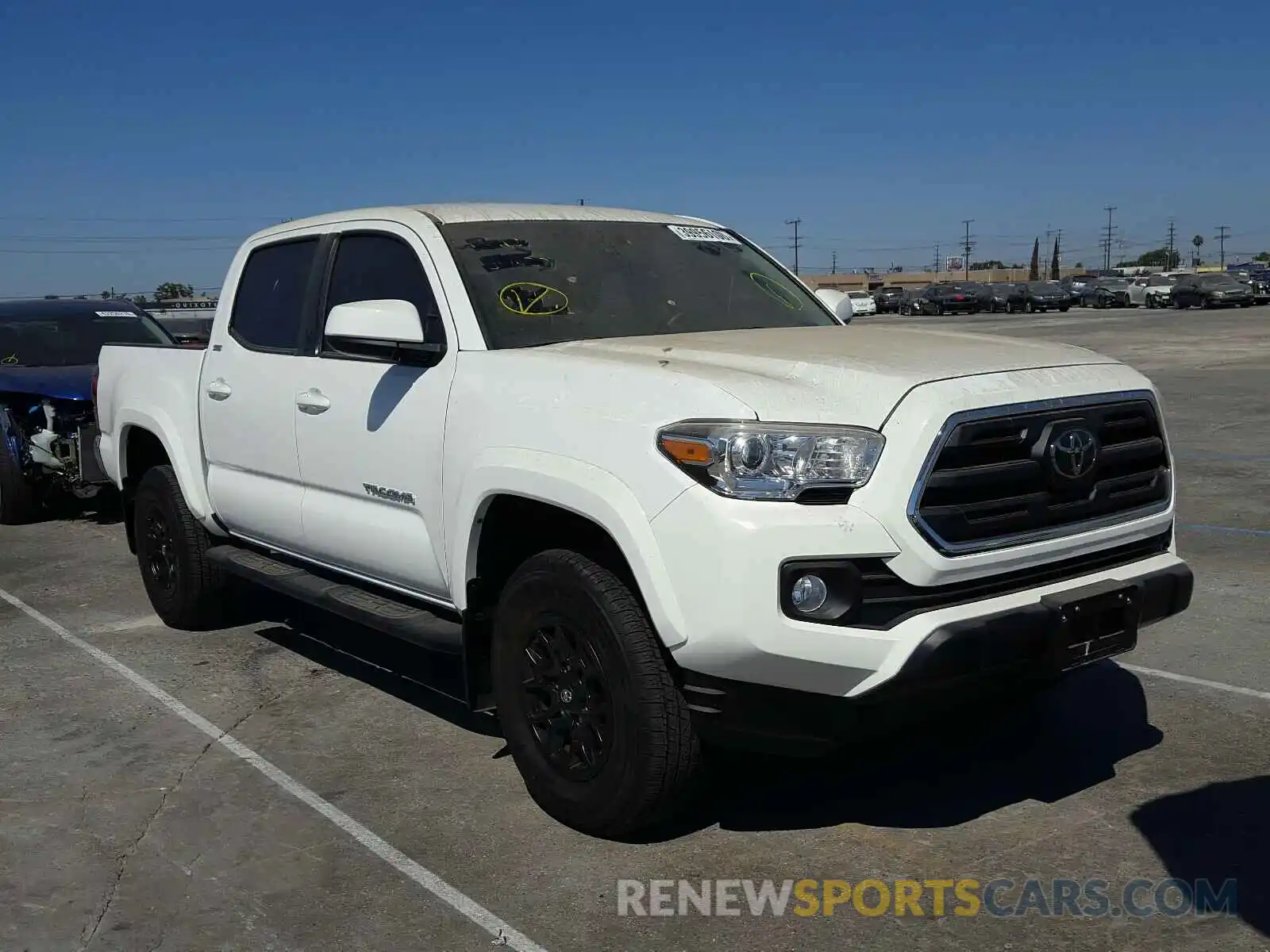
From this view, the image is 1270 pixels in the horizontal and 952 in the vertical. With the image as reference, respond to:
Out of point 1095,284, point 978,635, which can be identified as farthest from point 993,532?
point 1095,284

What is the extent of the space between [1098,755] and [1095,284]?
58.8 m

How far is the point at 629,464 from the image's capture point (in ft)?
11.8

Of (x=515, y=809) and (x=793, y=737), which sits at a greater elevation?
→ (x=793, y=737)

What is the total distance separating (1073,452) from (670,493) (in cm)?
121

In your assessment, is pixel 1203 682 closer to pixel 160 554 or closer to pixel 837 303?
pixel 837 303

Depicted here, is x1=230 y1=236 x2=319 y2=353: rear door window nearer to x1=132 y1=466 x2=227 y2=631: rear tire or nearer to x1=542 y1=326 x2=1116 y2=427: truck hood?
x1=132 y1=466 x2=227 y2=631: rear tire

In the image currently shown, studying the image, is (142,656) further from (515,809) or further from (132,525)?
(515,809)

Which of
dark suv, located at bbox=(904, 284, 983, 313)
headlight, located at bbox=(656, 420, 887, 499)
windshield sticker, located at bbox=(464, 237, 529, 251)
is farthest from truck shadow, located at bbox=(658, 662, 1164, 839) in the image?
dark suv, located at bbox=(904, 284, 983, 313)

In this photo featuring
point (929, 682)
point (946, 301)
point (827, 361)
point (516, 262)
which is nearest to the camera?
point (929, 682)

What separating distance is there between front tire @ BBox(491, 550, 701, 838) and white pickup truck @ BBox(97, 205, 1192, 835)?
0.01m

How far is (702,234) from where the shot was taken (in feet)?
18.4

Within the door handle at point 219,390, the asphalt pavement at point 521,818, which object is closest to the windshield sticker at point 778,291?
the asphalt pavement at point 521,818

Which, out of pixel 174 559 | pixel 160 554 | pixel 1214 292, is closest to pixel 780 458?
pixel 174 559

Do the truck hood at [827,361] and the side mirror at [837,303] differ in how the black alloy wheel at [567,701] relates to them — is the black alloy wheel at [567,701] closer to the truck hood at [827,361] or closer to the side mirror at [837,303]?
the truck hood at [827,361]
